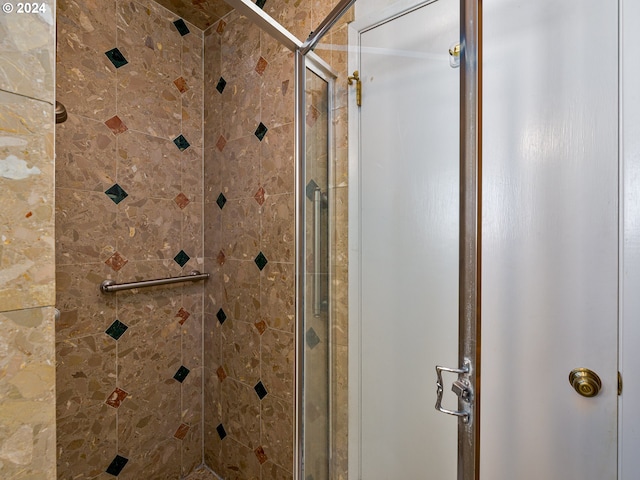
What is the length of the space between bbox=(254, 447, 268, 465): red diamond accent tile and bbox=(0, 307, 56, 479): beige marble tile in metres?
1.21

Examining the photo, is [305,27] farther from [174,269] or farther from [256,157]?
[174,269]

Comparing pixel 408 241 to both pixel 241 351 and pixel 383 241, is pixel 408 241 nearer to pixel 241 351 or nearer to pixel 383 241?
pixel 383 241

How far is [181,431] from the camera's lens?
150 centimetres

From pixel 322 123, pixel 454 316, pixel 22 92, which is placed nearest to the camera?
pixel 22 92

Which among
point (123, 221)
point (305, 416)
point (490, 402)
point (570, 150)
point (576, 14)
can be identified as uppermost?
point (576, 14)

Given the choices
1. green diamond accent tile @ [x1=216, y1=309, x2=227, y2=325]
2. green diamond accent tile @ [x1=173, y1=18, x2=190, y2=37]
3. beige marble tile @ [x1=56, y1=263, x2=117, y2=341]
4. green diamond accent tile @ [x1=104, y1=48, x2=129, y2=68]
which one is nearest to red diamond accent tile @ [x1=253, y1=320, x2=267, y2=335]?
green diamond accent tile @ [x1=216, y1=309, x2=227, y2=325]

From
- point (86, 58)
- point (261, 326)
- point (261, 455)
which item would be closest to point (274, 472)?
point (261, 455)

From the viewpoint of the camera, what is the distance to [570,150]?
73 centimetres

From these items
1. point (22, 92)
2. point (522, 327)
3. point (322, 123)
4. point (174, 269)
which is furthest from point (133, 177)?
point (522, 327)

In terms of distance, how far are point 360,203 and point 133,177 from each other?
3.51 ft

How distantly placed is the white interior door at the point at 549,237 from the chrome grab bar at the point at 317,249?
47 cm

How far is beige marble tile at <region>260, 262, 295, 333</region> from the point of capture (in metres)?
1.24

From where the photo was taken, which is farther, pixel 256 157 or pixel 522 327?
pixel 256 157

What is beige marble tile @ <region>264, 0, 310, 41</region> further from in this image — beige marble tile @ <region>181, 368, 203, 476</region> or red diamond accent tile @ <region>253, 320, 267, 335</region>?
beige marble tile @ <region>181, 368, 203, 476</region>
